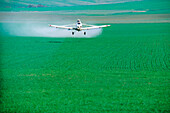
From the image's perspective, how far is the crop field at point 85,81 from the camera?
1591 cm

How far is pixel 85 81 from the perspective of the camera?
2128 centimetres

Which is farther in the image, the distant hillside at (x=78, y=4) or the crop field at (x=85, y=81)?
the distant hillside at (x=78, y=4)

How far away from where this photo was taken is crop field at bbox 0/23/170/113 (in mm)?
15906

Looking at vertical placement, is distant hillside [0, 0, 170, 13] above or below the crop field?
above

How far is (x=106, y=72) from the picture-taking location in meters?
24.5

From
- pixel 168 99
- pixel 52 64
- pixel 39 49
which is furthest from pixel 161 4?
pixel 168 99

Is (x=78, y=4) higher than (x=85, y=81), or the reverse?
(x=78, y=4)

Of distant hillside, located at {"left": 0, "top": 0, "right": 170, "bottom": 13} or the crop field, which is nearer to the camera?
the crop field

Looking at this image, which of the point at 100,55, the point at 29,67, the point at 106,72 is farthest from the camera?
the point at 100,55

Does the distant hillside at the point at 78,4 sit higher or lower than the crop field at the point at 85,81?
higher

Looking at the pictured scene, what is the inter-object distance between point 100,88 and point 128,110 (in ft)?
13.9

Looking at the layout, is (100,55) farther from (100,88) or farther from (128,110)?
(128,110)

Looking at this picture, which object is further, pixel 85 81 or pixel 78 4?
pixel 78 4

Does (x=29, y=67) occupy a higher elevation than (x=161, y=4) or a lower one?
lower
